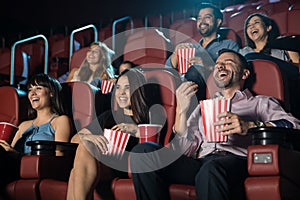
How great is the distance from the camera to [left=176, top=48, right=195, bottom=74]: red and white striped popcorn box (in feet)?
4.08

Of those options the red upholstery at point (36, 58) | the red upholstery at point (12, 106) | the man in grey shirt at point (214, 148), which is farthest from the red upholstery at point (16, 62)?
the man in grey shirt at point (214, 148)

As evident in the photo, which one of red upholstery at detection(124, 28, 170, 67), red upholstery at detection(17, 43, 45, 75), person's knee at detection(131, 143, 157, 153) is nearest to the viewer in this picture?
person's knee at detection(131, 143, 157, 153)

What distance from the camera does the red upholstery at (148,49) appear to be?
176cm

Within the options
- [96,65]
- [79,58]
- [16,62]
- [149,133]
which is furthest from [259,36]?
[16,62]

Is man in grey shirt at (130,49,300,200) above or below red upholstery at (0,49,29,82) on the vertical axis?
below

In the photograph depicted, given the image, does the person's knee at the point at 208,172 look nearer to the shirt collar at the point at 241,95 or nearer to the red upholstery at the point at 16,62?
the shirt collar at the point at 241,95

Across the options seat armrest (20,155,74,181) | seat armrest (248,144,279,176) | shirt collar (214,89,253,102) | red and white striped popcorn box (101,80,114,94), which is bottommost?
seat armrest (20,155,74,181)

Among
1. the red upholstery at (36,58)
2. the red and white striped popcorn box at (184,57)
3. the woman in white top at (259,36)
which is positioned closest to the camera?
the red and white striped popcorn box at (184,57)

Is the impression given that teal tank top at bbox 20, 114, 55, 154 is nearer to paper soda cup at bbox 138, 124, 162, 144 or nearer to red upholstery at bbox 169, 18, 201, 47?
paper soda cup at bbox 138, 124, 162, 144

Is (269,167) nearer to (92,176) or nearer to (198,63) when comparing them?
(92,176)

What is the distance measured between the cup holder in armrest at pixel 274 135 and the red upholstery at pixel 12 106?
2.28 ft

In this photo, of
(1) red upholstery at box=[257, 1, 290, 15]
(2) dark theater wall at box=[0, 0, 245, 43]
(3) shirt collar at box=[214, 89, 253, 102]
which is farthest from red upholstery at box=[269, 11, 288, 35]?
(2) dark theater wall at box=[0, 0, 245, 43]

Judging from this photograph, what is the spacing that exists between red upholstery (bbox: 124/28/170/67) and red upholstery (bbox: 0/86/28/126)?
19.8 inches

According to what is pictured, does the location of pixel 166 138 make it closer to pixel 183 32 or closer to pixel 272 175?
pixel 272 175
